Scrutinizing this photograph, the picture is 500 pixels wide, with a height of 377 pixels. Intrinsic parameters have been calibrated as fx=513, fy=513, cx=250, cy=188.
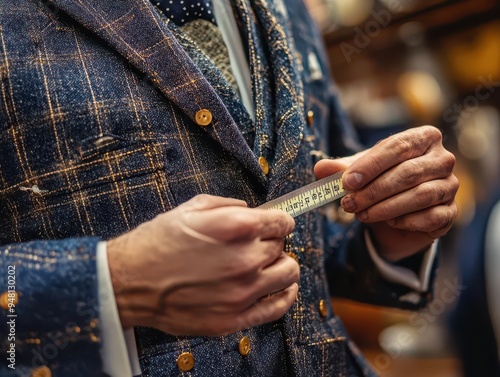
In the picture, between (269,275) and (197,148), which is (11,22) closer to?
(197,148)

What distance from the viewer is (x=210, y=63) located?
3.01 feet

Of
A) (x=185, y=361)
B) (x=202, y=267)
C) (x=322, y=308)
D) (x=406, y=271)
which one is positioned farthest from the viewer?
(x=406, y=271)

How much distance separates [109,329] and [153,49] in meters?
0.45

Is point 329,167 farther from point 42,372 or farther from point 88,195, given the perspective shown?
point 42,372

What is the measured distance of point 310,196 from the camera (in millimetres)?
839

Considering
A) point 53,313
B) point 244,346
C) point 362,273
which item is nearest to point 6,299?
point 53,313

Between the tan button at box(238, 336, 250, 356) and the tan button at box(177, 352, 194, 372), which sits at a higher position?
the tan button at box(177, 352, 194, 372)

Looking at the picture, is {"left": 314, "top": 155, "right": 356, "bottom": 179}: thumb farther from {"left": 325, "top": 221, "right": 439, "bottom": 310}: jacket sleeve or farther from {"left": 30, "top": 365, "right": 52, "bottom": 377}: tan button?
{"left": 30, "top": 365, "right": 52, "bottom": 377}: tan button

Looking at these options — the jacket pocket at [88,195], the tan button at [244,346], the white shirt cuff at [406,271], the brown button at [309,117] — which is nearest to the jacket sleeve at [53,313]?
the jacket pocket at [88,195]

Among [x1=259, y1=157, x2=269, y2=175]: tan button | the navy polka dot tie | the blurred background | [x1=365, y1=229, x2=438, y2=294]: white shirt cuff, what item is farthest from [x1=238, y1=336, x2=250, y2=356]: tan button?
the blurred background

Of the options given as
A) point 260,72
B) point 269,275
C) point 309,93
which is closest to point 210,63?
point 260,72

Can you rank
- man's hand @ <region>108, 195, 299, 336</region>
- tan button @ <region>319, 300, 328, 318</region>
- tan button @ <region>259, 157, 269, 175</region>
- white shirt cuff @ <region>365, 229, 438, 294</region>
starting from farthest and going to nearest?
white shirt cuff @ <region>365, 229, 438, 294</region>, tan button @ <region>319, 300, 328, 318</region>, tan button @ <region>259, 157, 269, 175</region>, man's hand @ <region>108, 195, 299, 336</region>

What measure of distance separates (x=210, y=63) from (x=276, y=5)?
0.31 meters

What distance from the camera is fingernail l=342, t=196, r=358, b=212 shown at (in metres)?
0.86
